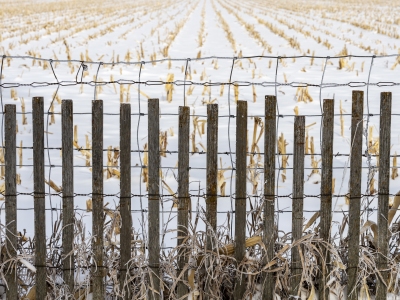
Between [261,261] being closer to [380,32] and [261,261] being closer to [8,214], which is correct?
[8,214]

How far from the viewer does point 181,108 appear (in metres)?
3.44

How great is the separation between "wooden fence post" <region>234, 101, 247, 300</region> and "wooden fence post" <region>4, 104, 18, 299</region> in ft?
4.05

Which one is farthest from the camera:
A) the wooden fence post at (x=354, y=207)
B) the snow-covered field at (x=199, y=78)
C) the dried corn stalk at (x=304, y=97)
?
A: the dried corn stalk at (x=304, y=97)

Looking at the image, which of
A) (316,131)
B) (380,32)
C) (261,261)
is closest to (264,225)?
(261,261)

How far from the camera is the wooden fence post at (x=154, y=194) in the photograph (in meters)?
3.47

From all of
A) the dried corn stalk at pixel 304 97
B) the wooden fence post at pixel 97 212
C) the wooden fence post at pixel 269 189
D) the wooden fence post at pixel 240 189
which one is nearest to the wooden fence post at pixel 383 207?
the wooden fence post at pixel 269 189

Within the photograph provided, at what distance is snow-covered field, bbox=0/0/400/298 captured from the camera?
5148mm

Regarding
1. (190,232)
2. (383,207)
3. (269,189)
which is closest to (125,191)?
(190,232)

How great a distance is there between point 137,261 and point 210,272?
1.36ft

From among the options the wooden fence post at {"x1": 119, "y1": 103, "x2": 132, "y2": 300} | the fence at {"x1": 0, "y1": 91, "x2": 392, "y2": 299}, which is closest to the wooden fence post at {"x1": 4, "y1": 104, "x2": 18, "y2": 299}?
the fence at {"x1": 0, "y1": 91, "x2": 392, "y2": 299}

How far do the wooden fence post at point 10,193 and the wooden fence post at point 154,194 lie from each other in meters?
0.76

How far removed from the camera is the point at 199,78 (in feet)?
38.4

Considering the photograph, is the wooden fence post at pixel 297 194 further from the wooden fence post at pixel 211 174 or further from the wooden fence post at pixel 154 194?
the wooden fence post at pixel 154 194

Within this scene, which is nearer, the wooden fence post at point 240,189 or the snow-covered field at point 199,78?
the wooden fence post at point 240,189
